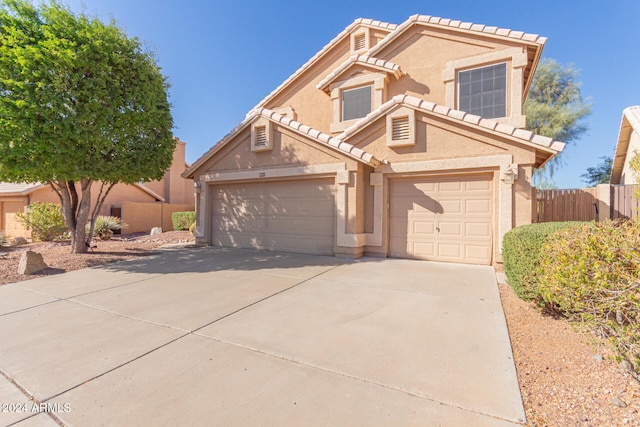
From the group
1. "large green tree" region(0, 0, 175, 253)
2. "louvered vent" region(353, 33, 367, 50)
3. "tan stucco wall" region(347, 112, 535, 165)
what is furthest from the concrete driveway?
"louvered vent" region(353, 33, 367, 50)

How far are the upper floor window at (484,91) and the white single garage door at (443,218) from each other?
327 cm

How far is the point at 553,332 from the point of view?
Answer: 3766 millimetres

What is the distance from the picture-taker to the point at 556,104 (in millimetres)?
20938

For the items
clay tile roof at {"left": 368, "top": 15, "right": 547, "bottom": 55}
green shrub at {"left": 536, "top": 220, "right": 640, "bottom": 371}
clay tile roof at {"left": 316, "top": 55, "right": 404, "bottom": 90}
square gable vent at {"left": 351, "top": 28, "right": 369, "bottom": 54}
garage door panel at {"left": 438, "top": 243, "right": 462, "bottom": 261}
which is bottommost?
garage door panel at {"left": 438, "top": 243, "right": 462, "bottom": 261}

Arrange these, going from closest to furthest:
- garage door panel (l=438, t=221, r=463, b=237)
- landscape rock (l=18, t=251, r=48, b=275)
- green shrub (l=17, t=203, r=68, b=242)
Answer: landscape rock (l=18, t=251, r=48, b=275) → garage door panel (l=438, t=221, r=463, b=237) → green shrub (l=17, t=203, r=68, b=242)

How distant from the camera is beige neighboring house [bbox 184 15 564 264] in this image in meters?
7.76

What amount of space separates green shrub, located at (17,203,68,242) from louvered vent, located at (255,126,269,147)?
1197 centimetres

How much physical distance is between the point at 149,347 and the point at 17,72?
318 inches

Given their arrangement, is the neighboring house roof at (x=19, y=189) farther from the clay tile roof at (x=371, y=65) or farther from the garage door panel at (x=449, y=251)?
the garage door panel at (x=449, y=251)

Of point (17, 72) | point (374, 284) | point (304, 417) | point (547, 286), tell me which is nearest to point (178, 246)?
point (17, 72)

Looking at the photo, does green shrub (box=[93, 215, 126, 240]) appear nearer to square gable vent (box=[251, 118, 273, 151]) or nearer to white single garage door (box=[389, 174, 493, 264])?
square gable vent (box=[251, 118, 273, 151])

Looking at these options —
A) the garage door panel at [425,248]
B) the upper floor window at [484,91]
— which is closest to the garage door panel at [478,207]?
the garage door panel at [425,248]

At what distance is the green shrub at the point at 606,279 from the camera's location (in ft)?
8.05

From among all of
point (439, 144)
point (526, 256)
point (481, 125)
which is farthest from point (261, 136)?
point (526, 256)
